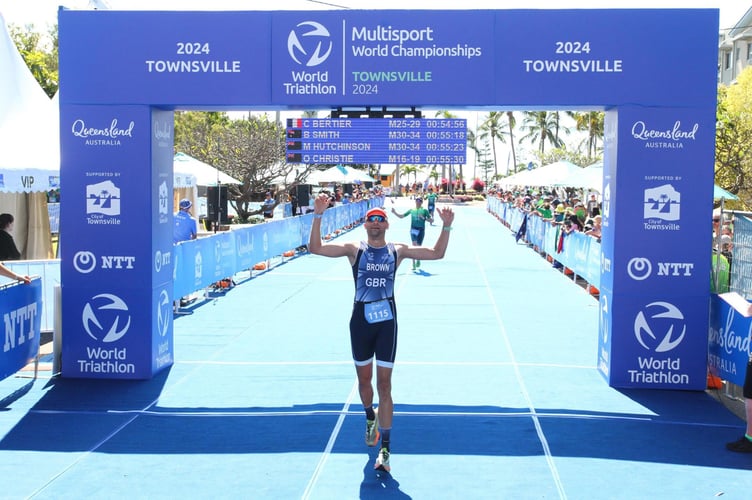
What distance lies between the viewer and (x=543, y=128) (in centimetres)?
8806

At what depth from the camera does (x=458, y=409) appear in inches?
331

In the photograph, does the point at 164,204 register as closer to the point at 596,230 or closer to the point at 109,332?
the point at 109,332

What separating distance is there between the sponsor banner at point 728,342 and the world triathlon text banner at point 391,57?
90.9 inches

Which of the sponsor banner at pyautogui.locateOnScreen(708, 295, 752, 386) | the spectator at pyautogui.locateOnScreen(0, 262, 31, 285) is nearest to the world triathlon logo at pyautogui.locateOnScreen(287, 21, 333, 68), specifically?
the spectator at pyautogui.locateOnScreen(0, 262, 31, 285)

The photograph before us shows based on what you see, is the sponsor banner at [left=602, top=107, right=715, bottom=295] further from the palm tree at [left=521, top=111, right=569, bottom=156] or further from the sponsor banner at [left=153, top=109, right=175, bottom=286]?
the palm tree at [left=521, top=111, right=569, bottom=156]

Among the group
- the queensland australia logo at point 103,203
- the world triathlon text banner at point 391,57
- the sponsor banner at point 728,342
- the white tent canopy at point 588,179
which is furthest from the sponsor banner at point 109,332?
the white tent canopy at point 588,179

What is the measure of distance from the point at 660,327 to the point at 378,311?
402cm

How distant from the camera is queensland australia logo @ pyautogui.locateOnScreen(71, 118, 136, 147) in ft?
31.1

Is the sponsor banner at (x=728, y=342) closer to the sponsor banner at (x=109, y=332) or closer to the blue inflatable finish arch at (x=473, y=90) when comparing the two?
the blue inflatable finish arch at (x=473, y=90)

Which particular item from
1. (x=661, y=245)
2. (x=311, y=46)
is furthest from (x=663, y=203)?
(x=311, y=46)

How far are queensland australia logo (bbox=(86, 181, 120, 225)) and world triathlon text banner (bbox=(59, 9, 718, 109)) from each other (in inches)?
38.9

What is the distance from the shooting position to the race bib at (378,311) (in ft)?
22.1

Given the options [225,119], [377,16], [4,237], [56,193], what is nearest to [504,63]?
[377,16]

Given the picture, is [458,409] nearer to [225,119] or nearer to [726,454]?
[726,454]
